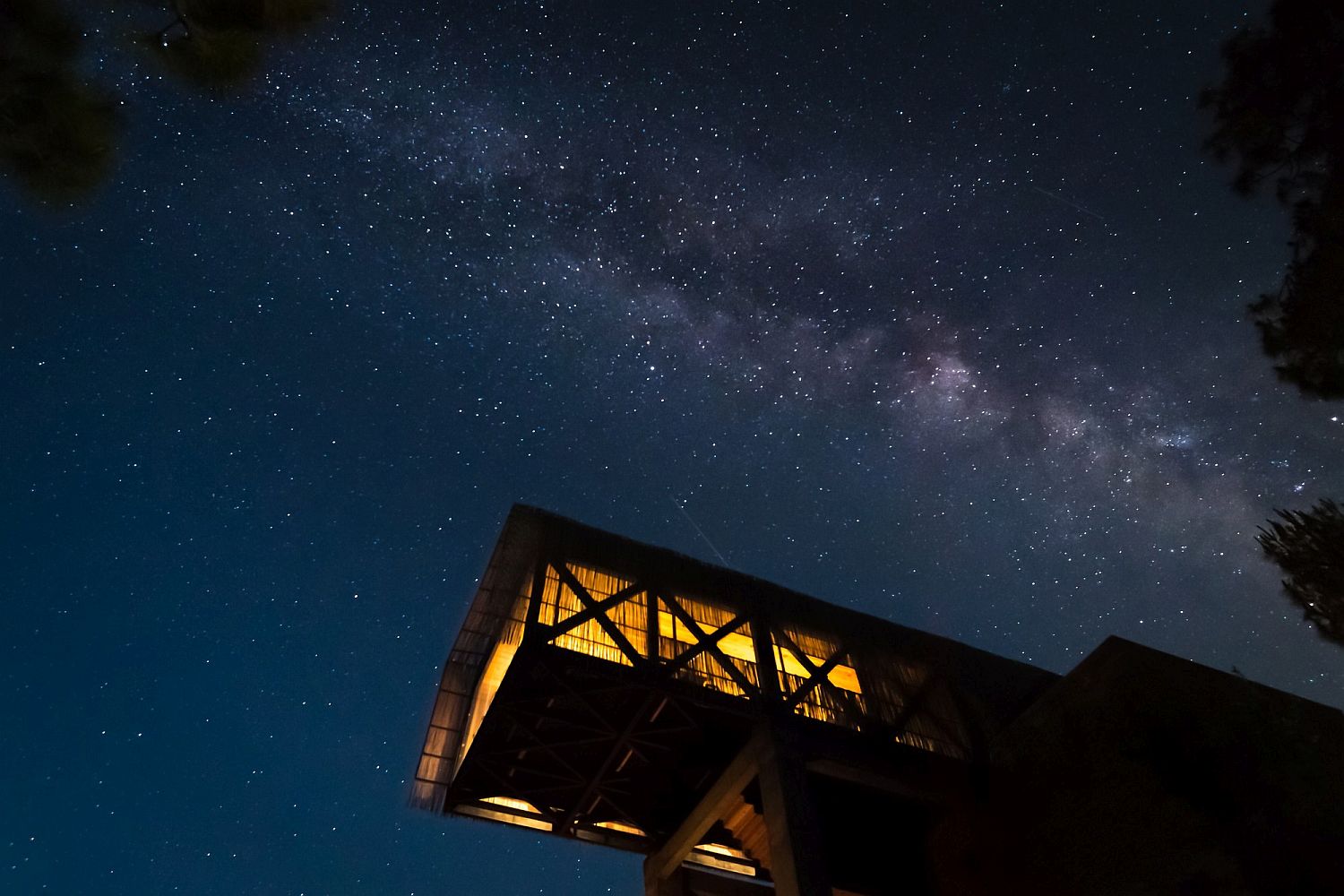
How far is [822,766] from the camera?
14641 mm

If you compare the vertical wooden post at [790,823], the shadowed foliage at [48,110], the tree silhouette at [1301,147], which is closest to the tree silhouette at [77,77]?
the shadowed foliage at [48,110]

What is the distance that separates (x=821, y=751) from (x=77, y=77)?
13.7m

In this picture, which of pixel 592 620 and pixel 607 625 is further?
pixel 592 620

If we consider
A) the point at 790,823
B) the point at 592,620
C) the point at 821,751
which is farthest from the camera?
the point at 592,620

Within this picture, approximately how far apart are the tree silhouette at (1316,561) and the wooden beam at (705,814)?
802 cm

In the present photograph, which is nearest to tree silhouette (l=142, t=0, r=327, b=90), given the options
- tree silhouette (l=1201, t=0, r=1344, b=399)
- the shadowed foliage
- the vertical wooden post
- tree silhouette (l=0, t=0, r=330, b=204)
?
tree silhouette (l=0, t=0, r=330, b=204)

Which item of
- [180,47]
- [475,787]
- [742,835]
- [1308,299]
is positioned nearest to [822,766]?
[742,835]

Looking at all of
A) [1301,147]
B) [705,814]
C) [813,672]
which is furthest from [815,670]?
[1301,147]

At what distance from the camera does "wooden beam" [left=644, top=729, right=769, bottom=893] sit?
14359 millimetres

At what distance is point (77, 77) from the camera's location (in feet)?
17.8

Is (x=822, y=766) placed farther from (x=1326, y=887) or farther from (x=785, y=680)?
(x=1326, y=887)

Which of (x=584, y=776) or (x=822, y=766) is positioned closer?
(x=822, y=766)

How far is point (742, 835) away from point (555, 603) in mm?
6707

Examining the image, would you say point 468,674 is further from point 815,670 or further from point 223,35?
point 223,35
